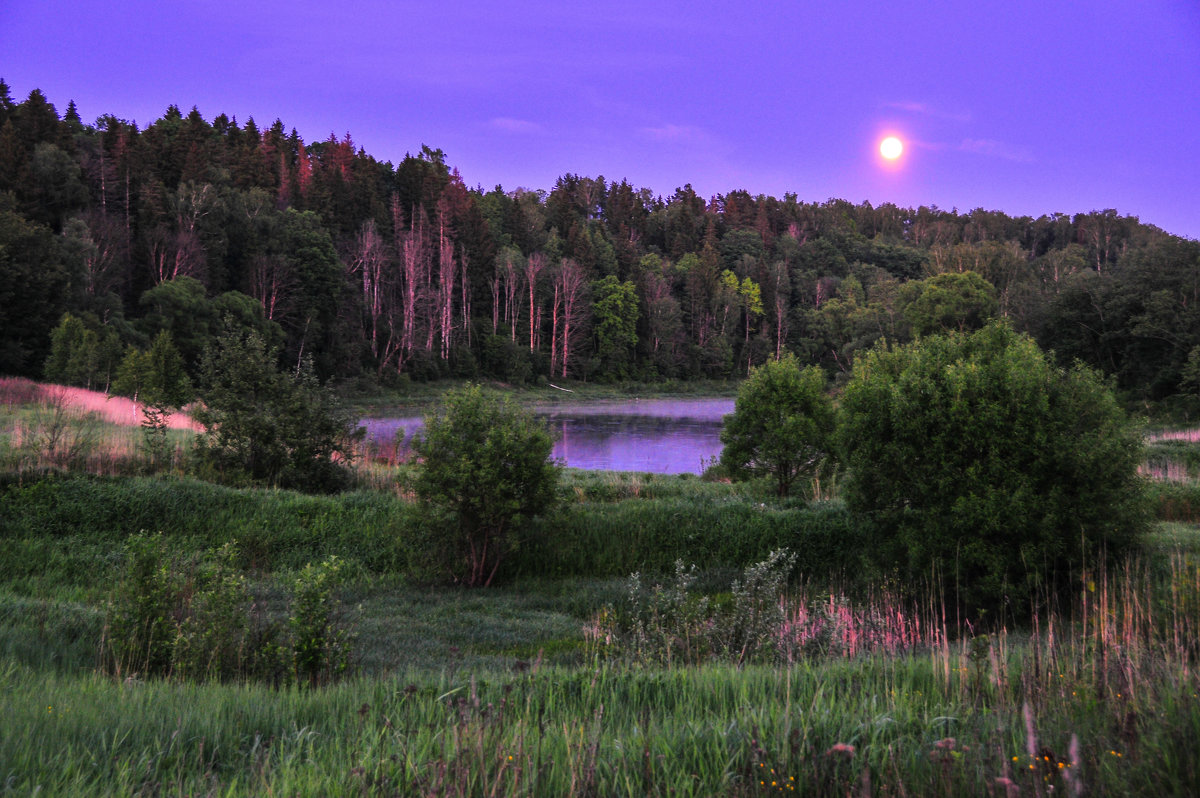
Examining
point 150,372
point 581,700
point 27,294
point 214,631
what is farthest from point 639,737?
point 27,294

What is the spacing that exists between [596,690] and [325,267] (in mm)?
68350

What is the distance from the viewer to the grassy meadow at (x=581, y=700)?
2.94 metres

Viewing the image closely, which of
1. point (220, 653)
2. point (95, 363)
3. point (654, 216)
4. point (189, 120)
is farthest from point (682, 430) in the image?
point (654, 216)

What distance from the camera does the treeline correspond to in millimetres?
45406

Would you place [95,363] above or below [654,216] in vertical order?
below

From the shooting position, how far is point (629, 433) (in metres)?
45.6

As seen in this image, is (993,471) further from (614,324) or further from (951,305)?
(614,324)

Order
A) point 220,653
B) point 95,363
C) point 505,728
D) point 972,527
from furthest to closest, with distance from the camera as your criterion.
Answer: point 95,363 < point 972,527 < point 220,653 < point 505,728

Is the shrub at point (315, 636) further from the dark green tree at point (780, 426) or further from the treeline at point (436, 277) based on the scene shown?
the treeline at point (436, 277)

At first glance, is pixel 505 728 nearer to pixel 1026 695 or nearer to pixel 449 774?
pixel 449 774

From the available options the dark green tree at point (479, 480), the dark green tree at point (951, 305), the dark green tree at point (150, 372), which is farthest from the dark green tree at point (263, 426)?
the dark green tree at point (951, 305)

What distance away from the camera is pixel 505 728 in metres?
3.81

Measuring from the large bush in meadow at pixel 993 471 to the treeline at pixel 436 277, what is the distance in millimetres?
11980

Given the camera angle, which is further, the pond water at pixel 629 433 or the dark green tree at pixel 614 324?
the dark green tree at pixel 614 324
